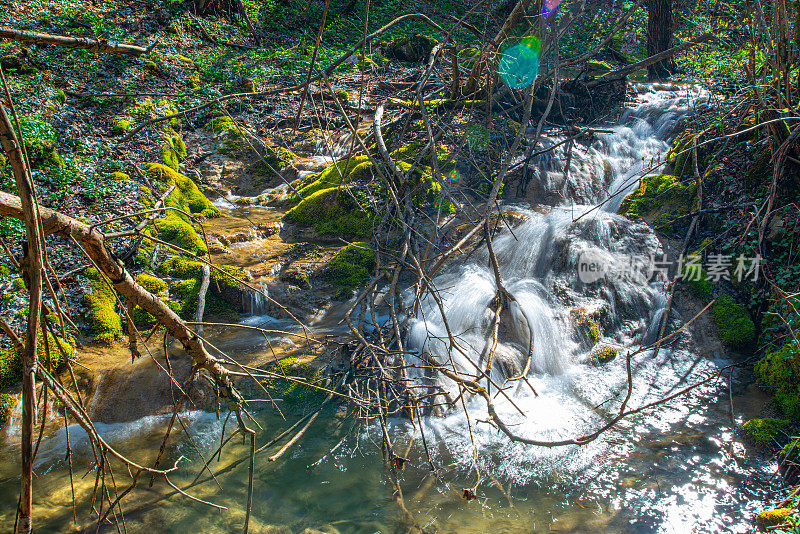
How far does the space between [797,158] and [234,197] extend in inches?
355

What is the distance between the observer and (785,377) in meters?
4.55

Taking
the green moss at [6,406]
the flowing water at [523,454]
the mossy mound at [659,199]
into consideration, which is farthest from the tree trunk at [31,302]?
the mossy mound at [659,199]

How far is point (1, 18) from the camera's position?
31.2 feet

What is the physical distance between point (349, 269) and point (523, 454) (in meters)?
3.71

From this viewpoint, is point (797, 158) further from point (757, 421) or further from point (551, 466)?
point (551, 466)

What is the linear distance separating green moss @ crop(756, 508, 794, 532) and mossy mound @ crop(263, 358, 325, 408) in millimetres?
3717

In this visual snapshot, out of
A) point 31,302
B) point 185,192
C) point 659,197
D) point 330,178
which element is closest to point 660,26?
point 659,197

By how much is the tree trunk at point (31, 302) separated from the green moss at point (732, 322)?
6.57m

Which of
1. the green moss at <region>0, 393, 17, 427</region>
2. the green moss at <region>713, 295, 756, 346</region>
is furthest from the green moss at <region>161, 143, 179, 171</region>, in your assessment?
the green moss at <region>713, 295, 756, 346</region>

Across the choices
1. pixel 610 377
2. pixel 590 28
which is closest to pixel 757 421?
pixel 610 377

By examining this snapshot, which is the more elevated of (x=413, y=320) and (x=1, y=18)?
(x=1, y=18)

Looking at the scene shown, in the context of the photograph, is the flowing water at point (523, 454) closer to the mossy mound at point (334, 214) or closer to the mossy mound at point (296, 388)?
the mossy mound at point (296, 388)

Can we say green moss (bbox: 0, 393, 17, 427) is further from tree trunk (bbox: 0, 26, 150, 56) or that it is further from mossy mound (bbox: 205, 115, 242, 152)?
mossy mound (bbox: 205, 115, 242, 152)

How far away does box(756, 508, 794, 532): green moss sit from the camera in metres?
3.00
